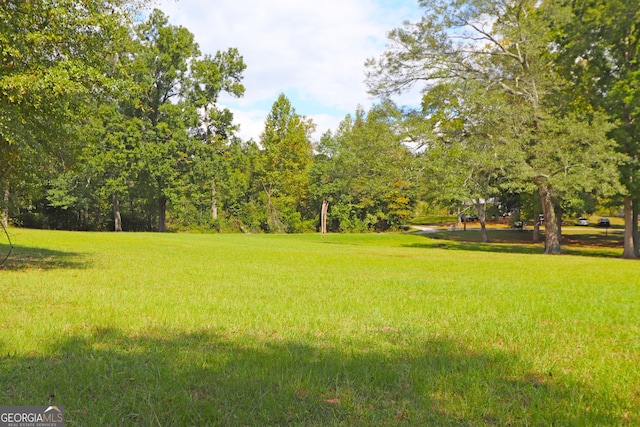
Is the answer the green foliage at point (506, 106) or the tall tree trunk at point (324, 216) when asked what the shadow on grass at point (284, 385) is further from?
the tall tree trunk at point (324, 216)

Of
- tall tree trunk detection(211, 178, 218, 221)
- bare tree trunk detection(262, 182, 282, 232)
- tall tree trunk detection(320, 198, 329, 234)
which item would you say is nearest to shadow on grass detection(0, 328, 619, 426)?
tall tree trunk detection(211, 178, 218, 221)

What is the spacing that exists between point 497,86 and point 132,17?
73.8ft

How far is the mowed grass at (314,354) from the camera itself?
3633 mm

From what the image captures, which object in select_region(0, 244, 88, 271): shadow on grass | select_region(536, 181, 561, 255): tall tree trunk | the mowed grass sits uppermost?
select_region(536, 181, 561, 255): tall tree trunk

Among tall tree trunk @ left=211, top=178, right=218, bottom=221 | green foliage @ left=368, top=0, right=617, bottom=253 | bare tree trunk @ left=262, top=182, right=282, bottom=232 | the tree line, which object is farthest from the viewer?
bare tree trunk @ left=262, top=182, right=282, bottom=232

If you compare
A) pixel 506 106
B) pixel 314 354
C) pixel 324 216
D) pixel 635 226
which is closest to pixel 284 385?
pixel 314 354

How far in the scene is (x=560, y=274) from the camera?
14984mm

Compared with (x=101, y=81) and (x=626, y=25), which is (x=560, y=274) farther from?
(x=626, y=25)

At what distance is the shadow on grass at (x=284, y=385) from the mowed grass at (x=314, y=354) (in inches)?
0.7

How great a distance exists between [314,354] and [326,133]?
189ft

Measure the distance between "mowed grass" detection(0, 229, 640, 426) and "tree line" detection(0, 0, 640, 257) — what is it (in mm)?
4990

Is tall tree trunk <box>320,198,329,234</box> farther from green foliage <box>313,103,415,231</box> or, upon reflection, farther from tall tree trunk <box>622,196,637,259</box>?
tall tree trunk <box>622,196,637,259</box>

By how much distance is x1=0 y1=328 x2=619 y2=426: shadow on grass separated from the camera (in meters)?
3.51

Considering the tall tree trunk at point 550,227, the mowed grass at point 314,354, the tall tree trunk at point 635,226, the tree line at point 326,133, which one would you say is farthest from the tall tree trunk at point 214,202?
the mowed grass at point 314,354
